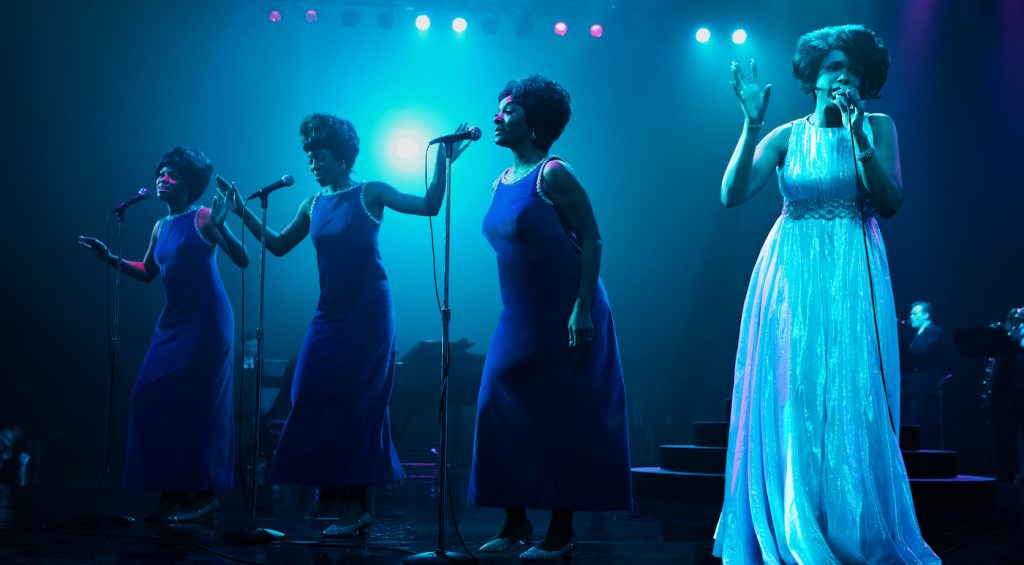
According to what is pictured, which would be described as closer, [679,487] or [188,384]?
[188,384]

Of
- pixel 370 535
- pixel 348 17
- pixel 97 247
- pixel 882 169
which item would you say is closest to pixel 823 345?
pixel 882 169

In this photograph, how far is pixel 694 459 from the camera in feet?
22.2

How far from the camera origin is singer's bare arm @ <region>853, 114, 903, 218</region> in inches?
106

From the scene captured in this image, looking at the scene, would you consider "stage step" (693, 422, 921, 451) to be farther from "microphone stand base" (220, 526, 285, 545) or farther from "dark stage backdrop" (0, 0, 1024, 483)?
"dark stage backdrop" (0, 0, 1024, 483)

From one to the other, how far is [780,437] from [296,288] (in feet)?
30.9

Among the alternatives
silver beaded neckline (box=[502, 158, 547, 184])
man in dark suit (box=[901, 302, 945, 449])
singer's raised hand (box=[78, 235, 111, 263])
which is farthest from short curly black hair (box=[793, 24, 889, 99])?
man in dark suit (box=[901, 302, 945, 449])

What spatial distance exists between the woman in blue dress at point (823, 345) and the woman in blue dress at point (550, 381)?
539 mm

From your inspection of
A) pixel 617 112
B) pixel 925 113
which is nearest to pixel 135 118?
pixel 617 112

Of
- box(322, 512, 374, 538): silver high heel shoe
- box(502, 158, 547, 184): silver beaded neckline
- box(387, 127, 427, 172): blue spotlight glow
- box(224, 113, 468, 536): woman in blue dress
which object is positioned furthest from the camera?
box(387, 127, 427, 172): blue spotlight glow

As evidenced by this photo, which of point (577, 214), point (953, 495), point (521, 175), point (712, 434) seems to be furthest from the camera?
point (712, 434)

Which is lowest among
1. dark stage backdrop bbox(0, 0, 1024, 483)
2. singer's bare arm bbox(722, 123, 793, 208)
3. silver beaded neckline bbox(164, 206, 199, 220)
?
singer's bare arm bbox(722, 123, 793, 208)

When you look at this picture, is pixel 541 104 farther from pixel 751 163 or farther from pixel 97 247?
pixel 97 247

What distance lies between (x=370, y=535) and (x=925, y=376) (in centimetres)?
718

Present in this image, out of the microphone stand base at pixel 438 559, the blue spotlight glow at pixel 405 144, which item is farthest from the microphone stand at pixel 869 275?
the blue spotlight glow at pixel 405 144
